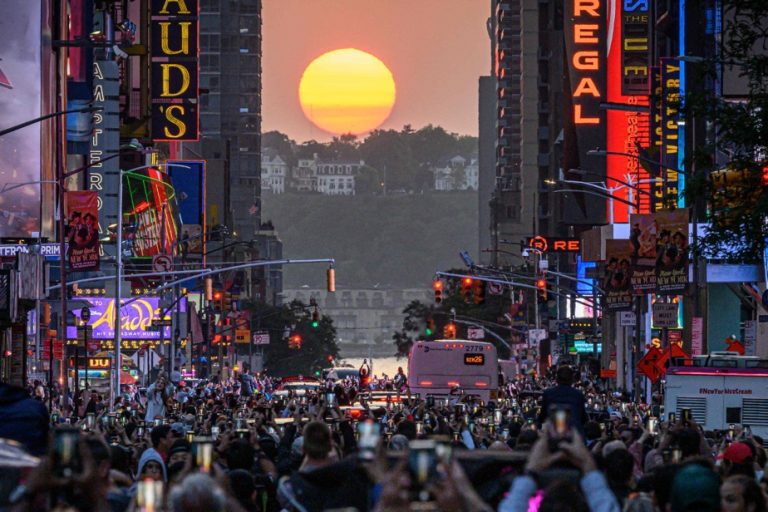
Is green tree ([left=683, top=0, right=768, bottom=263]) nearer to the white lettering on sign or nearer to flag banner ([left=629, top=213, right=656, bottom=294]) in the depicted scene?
the white lettering on sign

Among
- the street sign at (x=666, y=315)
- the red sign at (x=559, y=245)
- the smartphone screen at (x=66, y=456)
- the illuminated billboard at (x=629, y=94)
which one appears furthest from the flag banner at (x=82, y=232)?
the smartphone screen at (x=66, y=456)

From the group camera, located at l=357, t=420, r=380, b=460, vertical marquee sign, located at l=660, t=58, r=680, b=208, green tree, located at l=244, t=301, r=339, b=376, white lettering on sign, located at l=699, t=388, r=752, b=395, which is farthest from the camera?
green tree, located at l=244, t=301, r=339, b=376

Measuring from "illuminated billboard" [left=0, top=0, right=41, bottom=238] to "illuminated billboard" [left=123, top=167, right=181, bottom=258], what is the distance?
25.3m

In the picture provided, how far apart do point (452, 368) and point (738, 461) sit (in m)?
46.0

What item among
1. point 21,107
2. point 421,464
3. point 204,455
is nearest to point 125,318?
point 21,107

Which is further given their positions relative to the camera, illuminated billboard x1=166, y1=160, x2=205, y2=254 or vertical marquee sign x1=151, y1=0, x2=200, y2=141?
illuminated billboard x1=166, y1=160, x2=205, y2=254

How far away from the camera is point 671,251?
1891 inches

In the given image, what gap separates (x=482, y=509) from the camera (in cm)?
857

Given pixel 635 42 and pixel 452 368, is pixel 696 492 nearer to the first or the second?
pixel 452 368

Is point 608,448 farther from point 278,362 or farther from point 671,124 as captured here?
point 278,362

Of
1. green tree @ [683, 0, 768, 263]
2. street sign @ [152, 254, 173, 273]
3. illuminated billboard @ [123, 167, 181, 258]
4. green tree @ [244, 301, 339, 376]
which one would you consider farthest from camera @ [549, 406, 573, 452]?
green tree @ [244, 301, 339, 376]

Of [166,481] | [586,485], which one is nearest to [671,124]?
[166,481]

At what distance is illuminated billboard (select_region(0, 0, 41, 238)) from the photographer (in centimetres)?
5697

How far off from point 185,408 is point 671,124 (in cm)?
3194
